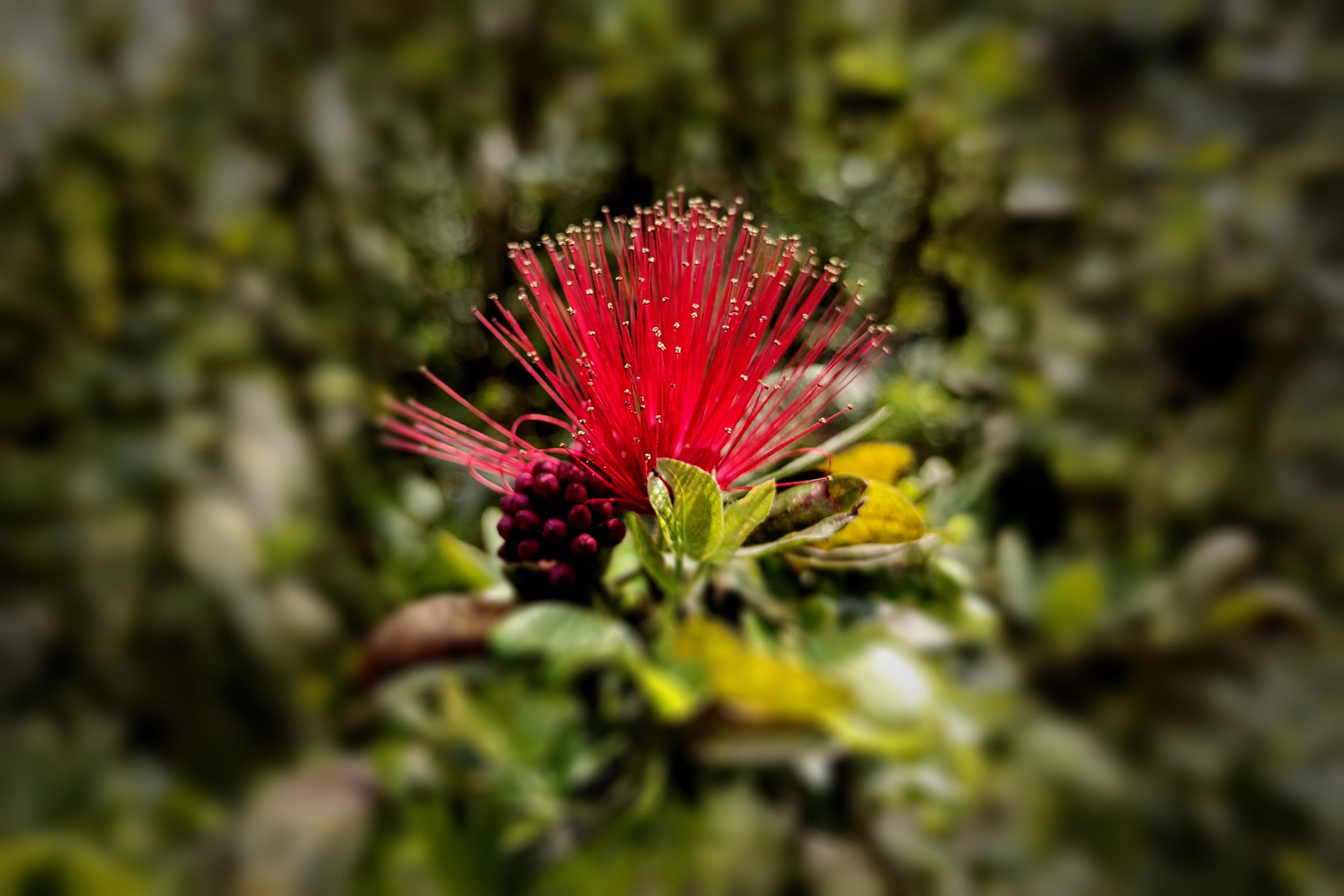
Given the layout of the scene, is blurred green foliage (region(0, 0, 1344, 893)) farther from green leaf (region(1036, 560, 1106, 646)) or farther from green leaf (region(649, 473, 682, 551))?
green leaf (region(649, 473, 682, 551))

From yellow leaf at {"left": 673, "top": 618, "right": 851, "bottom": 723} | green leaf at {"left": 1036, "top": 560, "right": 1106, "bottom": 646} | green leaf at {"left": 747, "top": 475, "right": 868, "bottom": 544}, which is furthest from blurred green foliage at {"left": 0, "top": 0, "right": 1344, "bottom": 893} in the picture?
green leaf at {"left": 747, "top": 475, "right": 868, "bottom": 544}

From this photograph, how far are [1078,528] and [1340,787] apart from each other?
26cm

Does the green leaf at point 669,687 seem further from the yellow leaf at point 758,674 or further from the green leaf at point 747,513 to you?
the green leaf at point 747,513

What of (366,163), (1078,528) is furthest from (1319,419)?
(366,163)

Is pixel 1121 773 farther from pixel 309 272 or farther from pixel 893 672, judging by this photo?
pixel 309 272

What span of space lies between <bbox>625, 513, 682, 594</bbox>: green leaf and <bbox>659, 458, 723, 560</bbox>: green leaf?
14mm

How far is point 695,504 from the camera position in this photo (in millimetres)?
195

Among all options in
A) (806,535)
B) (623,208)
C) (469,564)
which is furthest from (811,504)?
(623,208)

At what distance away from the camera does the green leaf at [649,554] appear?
0.21 m

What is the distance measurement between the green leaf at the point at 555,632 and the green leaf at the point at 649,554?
0.04 m

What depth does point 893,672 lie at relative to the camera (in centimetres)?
34

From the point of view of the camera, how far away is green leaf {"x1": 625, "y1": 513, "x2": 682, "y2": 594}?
8.3 inches

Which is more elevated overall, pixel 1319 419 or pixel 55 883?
pixel 1319 419

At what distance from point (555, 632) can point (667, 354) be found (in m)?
0.10
